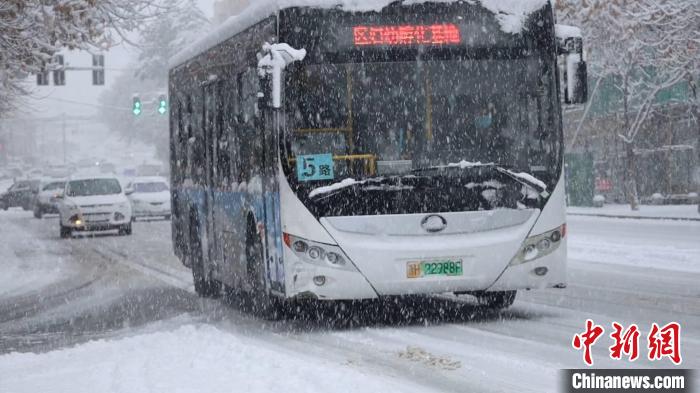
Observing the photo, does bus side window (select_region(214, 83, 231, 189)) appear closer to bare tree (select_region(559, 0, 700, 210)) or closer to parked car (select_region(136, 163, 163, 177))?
bare tree (select_region(559, 0, 700, 210))

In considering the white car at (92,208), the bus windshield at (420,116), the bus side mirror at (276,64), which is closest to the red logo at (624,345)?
the bus windshield at (420,116)

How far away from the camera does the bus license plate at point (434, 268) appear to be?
38.9 ft

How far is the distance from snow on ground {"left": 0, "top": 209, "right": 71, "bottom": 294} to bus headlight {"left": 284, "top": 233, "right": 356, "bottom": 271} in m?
7.66

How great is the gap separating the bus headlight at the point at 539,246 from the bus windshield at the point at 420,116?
24.2 inches

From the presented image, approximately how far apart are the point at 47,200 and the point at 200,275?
3949 centimetres

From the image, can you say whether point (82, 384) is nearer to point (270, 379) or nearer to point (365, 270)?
point (270, 379)

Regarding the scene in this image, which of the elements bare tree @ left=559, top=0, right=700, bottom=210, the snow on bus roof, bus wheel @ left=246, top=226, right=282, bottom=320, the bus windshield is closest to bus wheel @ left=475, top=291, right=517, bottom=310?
the bus windshield

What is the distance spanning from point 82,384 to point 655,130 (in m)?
42.6

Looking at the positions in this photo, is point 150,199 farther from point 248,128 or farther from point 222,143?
point 248,128

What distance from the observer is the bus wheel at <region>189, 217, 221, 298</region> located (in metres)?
16.5

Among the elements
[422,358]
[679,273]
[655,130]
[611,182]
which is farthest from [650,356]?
[611,182]

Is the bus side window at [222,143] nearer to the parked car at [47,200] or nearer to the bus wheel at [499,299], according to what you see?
the bus wheel at [499,299]

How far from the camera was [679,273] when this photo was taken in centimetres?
1809

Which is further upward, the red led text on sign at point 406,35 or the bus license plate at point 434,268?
the red led text on sign at point 406,35
